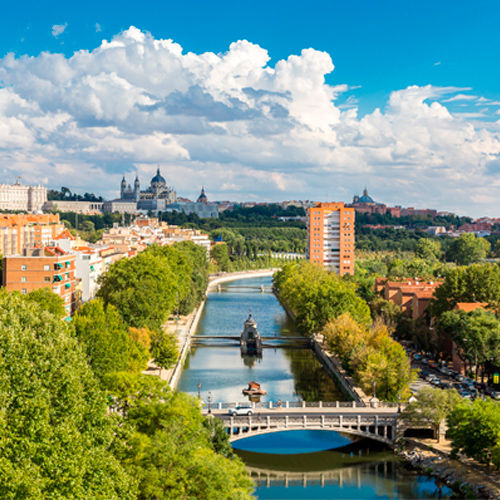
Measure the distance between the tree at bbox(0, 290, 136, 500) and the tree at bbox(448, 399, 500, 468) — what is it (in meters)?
13.0

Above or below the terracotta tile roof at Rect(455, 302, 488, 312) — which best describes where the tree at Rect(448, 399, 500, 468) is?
below

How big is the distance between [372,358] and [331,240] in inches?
2090

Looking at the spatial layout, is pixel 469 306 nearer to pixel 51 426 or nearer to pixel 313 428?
pixel 313 428

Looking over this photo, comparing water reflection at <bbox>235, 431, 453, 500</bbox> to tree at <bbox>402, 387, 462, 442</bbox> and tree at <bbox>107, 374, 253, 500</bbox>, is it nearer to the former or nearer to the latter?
tree at <bbox>402, 387, 462, 442</bbox>

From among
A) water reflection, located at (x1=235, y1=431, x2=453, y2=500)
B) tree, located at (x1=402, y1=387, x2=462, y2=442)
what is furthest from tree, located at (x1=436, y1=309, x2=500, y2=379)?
water reflection, located at (x1=235, y1=431, x2=453, y2=500)

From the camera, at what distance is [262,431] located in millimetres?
27875

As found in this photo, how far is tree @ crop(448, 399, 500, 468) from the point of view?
2467 centimetres

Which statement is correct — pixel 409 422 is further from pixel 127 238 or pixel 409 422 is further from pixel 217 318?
pixel 127 238

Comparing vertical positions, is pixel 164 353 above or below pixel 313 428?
above

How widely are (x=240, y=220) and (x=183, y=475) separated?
6468 inches

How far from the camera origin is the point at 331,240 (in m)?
85.7

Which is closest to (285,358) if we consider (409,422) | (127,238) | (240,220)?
(409,422)

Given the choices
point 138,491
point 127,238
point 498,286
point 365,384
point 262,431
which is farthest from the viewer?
point 127,238

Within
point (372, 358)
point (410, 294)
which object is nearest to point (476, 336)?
point (372, 358)
